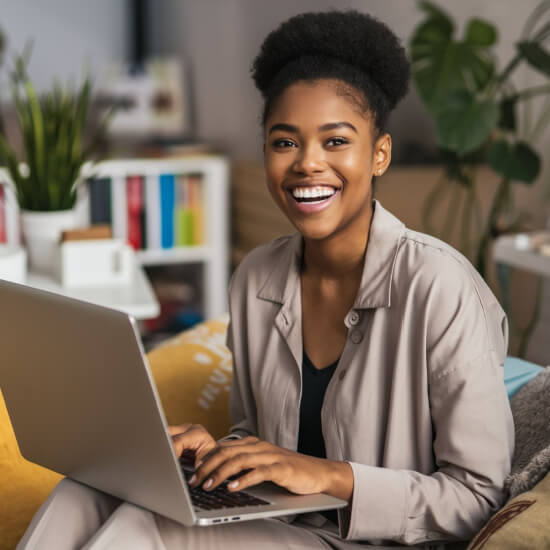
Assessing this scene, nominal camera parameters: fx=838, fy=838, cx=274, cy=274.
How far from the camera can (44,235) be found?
2342 millimetres

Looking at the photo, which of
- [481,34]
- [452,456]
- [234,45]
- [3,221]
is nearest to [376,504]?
[452,456]

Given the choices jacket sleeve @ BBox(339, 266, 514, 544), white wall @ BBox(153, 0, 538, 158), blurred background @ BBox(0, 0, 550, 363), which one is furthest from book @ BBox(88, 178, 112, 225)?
jacket sleeve @ BBox(339, 266, 514, 544)

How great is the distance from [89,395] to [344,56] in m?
0.59

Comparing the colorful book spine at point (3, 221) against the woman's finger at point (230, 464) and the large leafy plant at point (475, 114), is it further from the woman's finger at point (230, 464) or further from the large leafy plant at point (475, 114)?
the woman's finger at point (230, 464)

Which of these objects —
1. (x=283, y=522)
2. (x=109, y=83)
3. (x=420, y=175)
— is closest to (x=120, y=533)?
(x=283, y=522)

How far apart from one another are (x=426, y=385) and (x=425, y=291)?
0.13 metres

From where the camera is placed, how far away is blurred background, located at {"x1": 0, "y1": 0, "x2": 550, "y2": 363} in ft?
8.74

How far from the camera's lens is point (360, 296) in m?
1.21

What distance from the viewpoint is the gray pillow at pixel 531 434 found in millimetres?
1135

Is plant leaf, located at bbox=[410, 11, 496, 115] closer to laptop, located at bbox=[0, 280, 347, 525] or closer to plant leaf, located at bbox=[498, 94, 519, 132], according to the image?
plant leaf, located at bbox=[498, 94, 519, 132]

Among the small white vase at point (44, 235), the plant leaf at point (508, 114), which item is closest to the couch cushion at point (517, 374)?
the plant leaf at point (508, 114)

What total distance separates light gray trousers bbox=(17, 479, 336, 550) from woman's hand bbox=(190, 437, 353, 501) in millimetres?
81

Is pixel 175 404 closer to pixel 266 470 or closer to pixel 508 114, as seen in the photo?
pixel 266 470

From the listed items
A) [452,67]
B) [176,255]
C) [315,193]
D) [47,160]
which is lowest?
[176,255]
